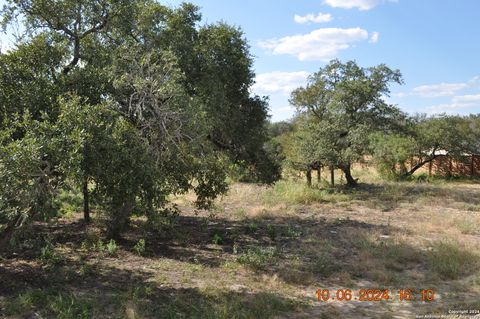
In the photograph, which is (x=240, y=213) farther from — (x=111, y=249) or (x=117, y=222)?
(x=111, y=249)

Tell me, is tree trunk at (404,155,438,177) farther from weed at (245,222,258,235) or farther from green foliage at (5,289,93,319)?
green foliage at (5,289,93,319)

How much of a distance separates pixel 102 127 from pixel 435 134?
26.0 meters

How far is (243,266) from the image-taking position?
8.36 meters

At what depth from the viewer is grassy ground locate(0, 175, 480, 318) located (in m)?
6.34

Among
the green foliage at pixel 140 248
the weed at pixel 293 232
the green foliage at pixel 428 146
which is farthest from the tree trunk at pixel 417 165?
the green foliage at pixel 140 248

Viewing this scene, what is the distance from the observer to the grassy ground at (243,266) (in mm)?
6335

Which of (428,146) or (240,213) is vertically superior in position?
(428,146)

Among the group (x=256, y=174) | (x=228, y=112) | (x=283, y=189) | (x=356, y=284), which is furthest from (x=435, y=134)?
(x=356, y=284)

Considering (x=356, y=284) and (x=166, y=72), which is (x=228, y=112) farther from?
(x=356, y=284)

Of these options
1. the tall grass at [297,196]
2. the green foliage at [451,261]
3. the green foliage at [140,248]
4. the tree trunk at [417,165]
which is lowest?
the green foliage at [451,261]

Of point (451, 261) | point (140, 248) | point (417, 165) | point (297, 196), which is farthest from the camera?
point (417, 165)

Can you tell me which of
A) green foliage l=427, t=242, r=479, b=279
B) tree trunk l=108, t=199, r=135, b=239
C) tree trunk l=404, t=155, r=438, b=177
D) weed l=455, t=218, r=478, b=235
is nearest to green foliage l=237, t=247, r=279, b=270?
tree trunk l=108, t=199, r=135, b=239

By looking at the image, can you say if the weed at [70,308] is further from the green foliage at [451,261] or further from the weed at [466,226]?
the weed at [466,226]

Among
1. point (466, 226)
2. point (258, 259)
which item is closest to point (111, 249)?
point (258, 259)
